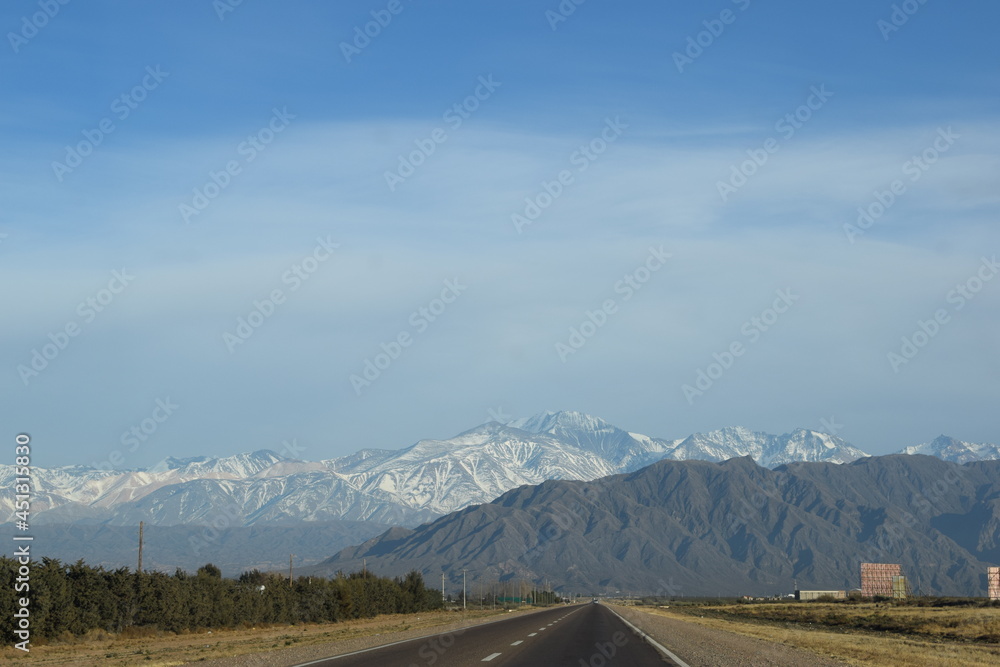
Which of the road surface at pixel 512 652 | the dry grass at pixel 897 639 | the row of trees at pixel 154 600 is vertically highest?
the row of trees at pixel 154 600

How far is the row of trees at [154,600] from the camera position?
4203cm

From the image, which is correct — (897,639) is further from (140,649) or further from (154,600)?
(154,600)

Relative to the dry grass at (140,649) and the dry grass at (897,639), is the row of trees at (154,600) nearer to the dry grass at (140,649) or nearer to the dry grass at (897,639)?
the dry grass at (140,649)

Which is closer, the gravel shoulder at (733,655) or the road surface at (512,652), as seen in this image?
the road surface at (512,652)

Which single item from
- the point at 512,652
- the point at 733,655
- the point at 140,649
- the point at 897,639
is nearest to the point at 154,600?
the point at 140,649

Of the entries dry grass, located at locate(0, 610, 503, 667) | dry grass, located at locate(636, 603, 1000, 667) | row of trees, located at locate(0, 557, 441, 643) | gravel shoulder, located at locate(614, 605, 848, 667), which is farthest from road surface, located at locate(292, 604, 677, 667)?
row of trees, located at locate(0, 557, 441, 643)

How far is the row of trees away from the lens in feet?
138

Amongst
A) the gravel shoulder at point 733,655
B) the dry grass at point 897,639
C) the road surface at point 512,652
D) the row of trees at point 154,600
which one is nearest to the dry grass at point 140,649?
the row of trees at point 154,600

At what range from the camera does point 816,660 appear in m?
31.8

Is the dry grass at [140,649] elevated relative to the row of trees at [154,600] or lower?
lower

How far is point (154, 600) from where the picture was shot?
54.3 m

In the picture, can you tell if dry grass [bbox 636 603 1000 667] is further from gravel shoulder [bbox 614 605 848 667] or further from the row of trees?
the row of trees

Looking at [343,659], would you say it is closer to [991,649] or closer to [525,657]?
[525,657]

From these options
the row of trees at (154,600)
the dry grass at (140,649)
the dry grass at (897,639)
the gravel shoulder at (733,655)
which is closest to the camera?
the gravel shoulder at (733,655)
